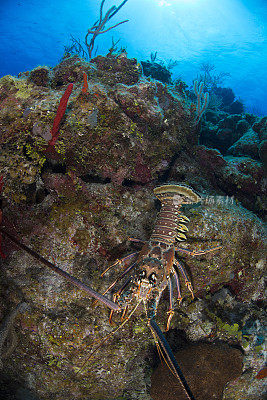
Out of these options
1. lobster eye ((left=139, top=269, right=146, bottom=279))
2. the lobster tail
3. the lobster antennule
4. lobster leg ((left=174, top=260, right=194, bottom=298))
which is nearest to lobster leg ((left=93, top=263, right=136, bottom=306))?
lobster eye ((left=139, top=269, right=146, bottom=279))

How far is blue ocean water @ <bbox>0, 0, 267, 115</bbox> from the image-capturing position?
3728 centimetres

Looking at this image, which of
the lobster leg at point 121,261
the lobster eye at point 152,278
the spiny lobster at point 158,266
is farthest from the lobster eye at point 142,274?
the lobster leg at point 121,261

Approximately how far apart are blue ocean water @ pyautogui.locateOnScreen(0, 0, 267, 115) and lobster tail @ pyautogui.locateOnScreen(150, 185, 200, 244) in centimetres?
3411

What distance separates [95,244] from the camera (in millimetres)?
3615

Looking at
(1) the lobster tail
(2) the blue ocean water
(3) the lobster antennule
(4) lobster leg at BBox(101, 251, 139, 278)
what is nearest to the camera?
(4) lobster leg at BBox(101, 251, 139, 278)

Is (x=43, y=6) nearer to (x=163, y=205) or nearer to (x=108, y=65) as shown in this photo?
(x=108, y=65)

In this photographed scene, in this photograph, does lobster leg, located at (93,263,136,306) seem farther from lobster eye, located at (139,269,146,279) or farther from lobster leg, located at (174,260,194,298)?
lobster leg, located at (174,260,194,298)

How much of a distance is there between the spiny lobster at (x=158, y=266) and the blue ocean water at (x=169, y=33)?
112 feet

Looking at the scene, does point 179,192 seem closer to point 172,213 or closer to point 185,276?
point 172,213

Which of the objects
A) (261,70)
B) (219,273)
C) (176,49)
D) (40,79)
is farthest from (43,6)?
(219,273)

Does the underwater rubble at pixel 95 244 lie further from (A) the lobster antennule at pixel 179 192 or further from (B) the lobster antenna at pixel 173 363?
(B) the lobster antenna at pixel 173 363

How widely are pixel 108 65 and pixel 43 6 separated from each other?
49.8 meters

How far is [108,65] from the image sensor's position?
584 cm

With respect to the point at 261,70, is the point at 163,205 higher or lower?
lower
